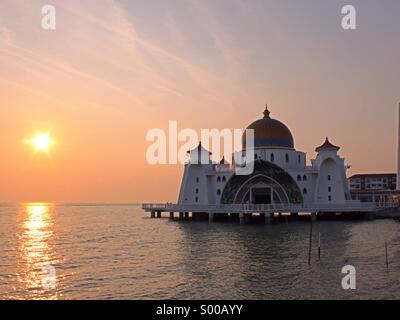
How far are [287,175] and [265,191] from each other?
5478mm

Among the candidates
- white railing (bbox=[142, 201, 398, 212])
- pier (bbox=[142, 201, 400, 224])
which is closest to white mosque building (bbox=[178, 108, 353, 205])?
pier (bbox=[142, 201, 400, 224])

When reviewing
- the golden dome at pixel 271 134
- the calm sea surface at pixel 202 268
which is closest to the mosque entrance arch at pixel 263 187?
the golden dome at pixel 271 134

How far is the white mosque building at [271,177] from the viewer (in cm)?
6288

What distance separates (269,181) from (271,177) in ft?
6.88

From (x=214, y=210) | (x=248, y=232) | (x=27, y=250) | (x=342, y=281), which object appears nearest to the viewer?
(x=342, y=281)

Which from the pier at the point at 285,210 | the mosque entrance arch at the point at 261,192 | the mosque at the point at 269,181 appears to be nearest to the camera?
the pier at the point at 285,210

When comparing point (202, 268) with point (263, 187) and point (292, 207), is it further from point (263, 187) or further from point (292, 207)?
point (263, 187)

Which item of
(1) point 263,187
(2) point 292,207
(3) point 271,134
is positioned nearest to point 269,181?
(1) point 263,187

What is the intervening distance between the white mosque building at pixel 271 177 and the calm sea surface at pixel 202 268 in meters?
21.0

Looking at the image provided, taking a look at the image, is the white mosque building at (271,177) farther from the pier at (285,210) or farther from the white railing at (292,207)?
the white railing at (292,207)

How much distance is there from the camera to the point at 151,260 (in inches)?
1182

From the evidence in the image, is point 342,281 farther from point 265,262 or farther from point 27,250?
point 27,250

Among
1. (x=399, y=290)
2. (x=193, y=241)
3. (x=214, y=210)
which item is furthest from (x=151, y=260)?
(x=214, y=210)

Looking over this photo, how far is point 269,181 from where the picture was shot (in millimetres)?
65500
